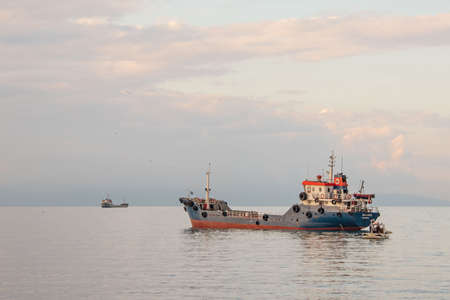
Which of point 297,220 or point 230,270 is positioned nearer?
point 230,270

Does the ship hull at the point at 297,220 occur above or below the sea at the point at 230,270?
above

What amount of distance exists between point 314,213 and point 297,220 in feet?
9.46

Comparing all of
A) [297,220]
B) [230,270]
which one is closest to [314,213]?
[297,220]

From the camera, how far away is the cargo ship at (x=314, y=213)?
90.8 meters

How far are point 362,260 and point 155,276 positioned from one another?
21374 mm

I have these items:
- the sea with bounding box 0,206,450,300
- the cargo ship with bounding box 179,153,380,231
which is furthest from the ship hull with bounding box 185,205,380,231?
the sea with bounding box 0,206,450,300

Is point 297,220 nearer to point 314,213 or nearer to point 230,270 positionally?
point 314,213

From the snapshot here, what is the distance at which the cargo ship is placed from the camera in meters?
90.8

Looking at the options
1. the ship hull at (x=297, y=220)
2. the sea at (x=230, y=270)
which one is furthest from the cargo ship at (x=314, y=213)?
the sea at (x=230, y=270)

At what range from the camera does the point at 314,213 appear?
298ft

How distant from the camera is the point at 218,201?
101312 mm

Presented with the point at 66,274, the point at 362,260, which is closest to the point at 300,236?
the point at 362,260

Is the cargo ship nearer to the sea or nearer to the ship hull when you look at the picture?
the ship hull

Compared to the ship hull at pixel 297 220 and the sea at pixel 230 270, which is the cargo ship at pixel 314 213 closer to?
the ship hull at pixel 297 220
